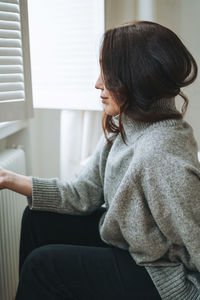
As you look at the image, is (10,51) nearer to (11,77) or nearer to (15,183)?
(11,77)

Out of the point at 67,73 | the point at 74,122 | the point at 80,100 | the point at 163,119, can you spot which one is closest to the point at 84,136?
the point at 74,122

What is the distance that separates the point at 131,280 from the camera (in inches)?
33.5

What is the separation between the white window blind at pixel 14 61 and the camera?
1136 mm

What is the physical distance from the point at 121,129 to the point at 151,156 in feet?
0.59

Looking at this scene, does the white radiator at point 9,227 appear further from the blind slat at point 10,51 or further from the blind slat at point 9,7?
the blind slat at point 9,7

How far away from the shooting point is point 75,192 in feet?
3.67

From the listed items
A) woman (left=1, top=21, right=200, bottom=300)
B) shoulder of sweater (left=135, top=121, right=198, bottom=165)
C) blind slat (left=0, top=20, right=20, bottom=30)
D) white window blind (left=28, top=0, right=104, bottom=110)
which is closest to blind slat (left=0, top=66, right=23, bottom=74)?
blind slat (left=0, top=20, right=20, bottom=30)

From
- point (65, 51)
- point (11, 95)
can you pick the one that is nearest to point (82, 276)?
point (11, 95)

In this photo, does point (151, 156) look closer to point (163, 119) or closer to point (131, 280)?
point (163, 119)

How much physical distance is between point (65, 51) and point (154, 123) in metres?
0.69

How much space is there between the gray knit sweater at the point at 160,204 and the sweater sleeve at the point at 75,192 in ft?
0.49

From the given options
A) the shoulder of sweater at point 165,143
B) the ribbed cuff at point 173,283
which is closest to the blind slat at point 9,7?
the shoulder of sweater at point 165,143

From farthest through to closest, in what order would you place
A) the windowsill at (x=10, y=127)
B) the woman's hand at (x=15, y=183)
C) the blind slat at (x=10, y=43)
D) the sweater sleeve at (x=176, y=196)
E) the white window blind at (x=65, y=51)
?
1. the white window blind at (x=65, y=51)
2. the windowsill at (x=10, y=127)
3. the blind slat at (x=10, y=43)
4. the woman's hand at (x=15, y=183)
5. the sweater sleeve at (x=176, y=196)

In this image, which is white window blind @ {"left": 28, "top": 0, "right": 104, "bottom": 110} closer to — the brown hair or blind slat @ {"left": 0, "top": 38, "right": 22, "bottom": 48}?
blind slat @ {"left": 0, "top": 38, "right": 22, "bottom": 48}
